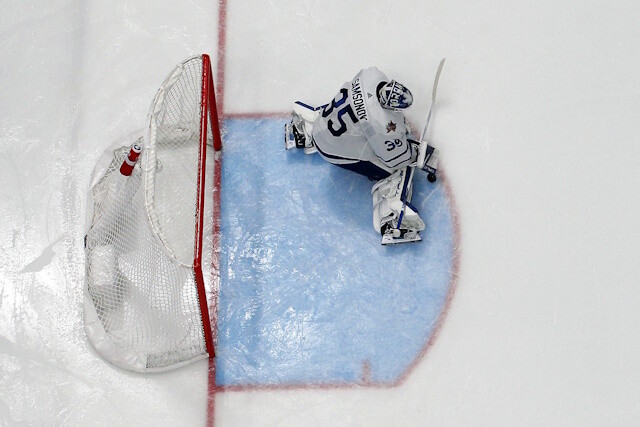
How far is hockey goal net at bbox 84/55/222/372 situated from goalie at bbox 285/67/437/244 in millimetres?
559

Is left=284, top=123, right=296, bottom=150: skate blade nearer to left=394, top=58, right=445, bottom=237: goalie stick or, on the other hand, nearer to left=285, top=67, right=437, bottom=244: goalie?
left=285, top=67, right=437, bottom=244: goalie

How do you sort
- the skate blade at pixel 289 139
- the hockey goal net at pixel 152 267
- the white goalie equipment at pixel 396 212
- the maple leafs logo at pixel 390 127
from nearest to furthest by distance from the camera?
the maple leafs logo at pixel 390 127 < the hockey goal net at pixel 152 267 < the white goalie equipment at pixel 396 212 < the skate blade at pixel 289 139

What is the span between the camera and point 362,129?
4578mm

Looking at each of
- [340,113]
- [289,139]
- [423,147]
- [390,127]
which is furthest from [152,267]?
[423,147]

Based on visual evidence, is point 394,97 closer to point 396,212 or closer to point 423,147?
point 423,147

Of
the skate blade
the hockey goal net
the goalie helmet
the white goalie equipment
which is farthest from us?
the skate blade

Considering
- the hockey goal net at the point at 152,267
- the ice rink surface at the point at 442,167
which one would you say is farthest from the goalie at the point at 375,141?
the hockey goal net at the point at 152,267

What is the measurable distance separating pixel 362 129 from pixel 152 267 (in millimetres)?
1254

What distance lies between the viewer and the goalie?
453 cm

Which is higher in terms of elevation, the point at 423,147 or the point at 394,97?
the point at 394,97

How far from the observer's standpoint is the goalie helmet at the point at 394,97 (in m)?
4.45

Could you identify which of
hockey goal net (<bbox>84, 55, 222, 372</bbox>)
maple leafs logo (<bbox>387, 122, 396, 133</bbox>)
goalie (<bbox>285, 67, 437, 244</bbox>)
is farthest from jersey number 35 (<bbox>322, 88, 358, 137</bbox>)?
hockey goal net (<bbox>84, 55, 222, 372</bbox>)

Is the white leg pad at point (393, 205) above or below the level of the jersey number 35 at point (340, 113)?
below

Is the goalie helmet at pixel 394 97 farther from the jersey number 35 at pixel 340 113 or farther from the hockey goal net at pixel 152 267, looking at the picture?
the hockey goal net at pixel 152 267
